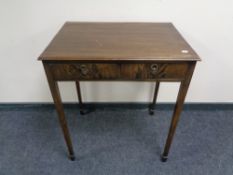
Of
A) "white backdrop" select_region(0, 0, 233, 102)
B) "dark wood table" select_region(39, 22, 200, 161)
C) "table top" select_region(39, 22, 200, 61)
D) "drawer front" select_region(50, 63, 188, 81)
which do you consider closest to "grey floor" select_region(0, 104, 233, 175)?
"white backdrop" select_region(0, 0, 233, 102)

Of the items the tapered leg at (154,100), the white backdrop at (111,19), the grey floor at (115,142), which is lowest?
the grey floor at (115,142)

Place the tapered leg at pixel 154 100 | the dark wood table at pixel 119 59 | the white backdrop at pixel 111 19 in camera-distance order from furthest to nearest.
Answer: the tapered leg at pixel 154 100
the white backdrop at pixel 111 19
the dark wood table at pixel 119 59

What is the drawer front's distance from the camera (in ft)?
2.61

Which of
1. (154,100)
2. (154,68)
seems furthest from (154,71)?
(154,100)

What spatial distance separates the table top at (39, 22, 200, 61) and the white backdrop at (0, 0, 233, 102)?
99 millimetres

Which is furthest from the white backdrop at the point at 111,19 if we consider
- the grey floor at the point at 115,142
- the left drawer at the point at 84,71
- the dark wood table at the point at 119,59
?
the left drawer at the point at 84,71

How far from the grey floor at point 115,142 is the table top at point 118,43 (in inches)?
30.4

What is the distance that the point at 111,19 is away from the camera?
1.21m

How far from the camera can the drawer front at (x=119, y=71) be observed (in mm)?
795

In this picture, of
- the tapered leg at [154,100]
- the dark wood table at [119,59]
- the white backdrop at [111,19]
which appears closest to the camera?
the dark wood table at [119,59]

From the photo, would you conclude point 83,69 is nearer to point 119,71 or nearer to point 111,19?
point 119,71

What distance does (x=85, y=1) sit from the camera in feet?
3.76

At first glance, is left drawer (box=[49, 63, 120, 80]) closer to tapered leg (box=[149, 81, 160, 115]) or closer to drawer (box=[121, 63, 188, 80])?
drawer (box=[121, 63, 188, 80])

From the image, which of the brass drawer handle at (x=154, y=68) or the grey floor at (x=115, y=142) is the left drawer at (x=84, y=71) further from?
the grey floor at (x=115, y=142)
